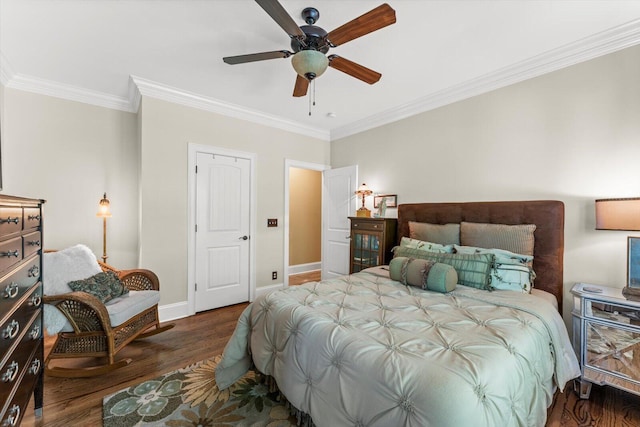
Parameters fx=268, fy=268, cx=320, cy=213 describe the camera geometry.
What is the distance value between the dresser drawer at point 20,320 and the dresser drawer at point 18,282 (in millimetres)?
46

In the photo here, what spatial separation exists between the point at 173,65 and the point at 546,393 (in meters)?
3.89

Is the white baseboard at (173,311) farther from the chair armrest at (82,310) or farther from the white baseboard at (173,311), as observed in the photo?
the chair armrest at (82,310)

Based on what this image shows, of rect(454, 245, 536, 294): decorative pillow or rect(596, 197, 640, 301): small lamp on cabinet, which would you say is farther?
rect(454, 245, 536, 294): decorative pillow

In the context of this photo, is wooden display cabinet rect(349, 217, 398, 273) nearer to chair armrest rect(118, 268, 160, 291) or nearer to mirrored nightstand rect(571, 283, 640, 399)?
mirrored nightstand rect(571, 283, 640, 399)

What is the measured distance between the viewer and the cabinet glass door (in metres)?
3.57

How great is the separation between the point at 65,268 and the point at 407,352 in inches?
108

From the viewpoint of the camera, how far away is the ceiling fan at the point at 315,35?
1.56 m

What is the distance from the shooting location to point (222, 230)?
3.68m

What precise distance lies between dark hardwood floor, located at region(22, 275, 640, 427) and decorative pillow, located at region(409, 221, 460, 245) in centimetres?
141

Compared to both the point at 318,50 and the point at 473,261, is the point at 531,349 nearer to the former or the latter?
the point at 473,261

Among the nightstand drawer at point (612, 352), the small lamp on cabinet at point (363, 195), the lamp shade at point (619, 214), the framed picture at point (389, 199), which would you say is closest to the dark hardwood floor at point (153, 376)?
the nightstand drawer at point (612, 352)

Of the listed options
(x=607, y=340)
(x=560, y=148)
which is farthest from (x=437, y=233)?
(x=607, y=340)

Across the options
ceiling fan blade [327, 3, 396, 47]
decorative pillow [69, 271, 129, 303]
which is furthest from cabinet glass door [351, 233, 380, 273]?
decorative pillow [69, 271, 129, 303]

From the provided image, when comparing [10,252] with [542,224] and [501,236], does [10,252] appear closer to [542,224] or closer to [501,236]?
[501,236]
